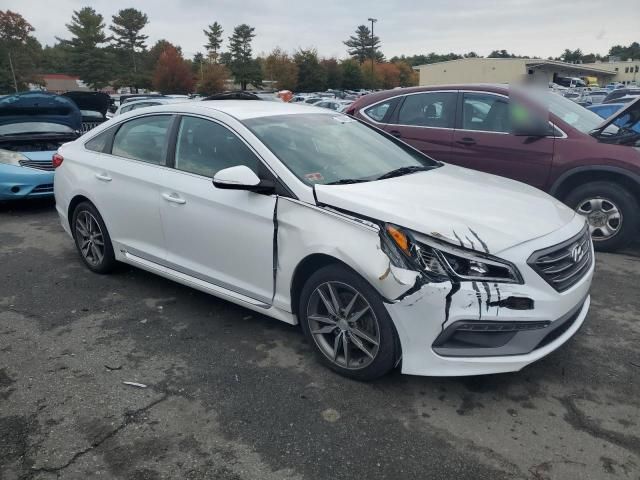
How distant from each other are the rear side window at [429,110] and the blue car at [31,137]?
16.3ft

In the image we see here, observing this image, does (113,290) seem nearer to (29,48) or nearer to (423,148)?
(423,148)

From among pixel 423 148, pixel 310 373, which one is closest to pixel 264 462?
pixel 310 373

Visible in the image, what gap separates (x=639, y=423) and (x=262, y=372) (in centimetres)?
207

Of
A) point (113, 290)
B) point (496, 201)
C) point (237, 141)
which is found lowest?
point (113, 290)

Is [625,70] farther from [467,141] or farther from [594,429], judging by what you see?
[594,429]

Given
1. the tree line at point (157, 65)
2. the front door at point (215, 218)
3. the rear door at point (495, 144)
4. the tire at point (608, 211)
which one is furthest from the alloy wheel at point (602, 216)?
the tree line at point (157, 65)

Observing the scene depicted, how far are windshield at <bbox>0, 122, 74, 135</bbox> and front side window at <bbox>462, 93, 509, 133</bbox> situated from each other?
6003mm

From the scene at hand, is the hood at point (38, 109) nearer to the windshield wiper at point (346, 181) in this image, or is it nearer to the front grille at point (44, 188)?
the front grille at point (44, 188)

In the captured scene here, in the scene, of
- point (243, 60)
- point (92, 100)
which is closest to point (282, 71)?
point (243, 60)

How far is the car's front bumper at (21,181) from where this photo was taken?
699 cm

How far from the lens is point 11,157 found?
718 centimetres

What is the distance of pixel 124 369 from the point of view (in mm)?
3268

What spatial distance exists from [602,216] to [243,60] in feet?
238

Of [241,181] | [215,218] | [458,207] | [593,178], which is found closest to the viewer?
[458,207]
